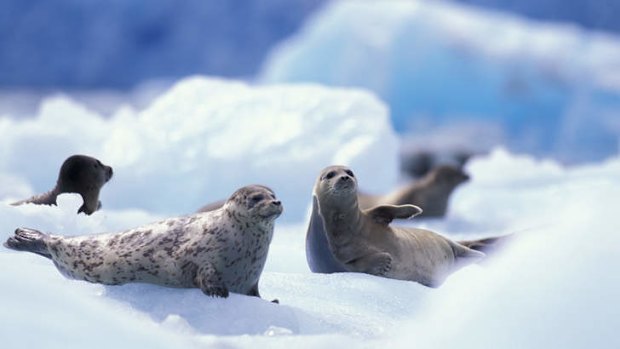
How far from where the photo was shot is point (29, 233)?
3807 millimetres

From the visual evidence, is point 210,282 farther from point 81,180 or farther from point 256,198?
point 81,180

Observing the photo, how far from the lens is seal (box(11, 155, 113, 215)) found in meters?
5.00

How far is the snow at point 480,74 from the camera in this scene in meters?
18.6

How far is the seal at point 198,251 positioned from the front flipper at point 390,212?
1049 mm

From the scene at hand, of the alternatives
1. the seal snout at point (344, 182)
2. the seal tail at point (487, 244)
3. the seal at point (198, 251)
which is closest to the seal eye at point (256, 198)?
the seal at point (198, 251)

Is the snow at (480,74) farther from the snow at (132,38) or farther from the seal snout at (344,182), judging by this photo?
the seal snout at (344,182)

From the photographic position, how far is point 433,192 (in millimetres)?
8164

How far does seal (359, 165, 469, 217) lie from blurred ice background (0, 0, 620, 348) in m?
0.21

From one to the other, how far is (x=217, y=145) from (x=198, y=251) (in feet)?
16.6

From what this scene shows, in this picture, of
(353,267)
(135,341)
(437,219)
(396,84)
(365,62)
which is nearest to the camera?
(135,341)

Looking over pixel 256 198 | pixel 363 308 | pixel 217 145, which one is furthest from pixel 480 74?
pixel 256 198

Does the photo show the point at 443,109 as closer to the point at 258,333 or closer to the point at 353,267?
the point at 353,267

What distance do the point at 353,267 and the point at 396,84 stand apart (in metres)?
16.0

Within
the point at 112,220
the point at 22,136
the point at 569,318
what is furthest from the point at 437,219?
the point at 569,318
